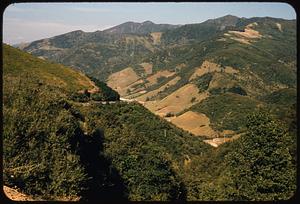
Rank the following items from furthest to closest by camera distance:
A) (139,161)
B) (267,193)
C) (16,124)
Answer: (139,161)
(267,193)
(16,124)

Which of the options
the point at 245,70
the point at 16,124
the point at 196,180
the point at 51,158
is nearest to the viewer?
the point at 16,124

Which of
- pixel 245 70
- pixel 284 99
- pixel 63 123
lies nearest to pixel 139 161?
pixel 63 123

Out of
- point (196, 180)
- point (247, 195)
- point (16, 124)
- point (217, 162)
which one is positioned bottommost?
point (217, 162)

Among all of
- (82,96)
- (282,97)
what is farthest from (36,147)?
(282,97)

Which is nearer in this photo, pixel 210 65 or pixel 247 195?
pixel 247 195

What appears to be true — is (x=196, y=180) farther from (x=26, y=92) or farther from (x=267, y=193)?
(x=26, y=92)

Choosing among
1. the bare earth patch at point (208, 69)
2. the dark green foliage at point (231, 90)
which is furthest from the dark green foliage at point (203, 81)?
the bare earth patch at point (208, 69)

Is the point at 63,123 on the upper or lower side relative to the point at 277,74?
upper
